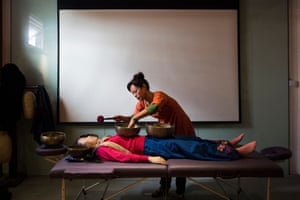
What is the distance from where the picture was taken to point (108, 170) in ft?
7.25

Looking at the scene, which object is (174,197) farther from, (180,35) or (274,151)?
(180,35)

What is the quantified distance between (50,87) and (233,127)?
90.1 inches

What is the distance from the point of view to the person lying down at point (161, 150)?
242 cm

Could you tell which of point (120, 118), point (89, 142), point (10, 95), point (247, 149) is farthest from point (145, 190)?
point (10, 95)

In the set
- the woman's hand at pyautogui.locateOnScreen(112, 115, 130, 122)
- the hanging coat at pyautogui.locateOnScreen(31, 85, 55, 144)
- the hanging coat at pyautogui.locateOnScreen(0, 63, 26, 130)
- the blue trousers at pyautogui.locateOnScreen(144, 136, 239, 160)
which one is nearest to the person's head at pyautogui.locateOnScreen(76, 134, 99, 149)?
the woman's hand at pyautogui.locateOnScreen(112, 115, 130, 122)

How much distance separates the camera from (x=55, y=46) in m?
3.72

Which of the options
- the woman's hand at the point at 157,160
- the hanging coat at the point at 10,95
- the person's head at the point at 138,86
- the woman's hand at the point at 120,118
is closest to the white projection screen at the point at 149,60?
the hanging coat at the point at 10,95

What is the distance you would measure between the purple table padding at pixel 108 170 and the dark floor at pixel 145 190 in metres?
0.73

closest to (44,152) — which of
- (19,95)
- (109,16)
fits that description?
(19,95)

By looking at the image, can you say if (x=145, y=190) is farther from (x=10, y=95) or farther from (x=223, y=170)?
(x=10, y=95)

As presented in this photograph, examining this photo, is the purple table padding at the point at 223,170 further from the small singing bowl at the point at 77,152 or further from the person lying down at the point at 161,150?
the small singing bowl at the point at 77,152

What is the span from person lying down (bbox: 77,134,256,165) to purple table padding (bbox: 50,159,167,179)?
0.34ft

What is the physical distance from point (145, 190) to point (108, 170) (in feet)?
3.91

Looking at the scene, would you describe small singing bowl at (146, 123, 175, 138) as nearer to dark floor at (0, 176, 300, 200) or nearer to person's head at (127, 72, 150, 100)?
person's head at (127, 72, 150, 100)
